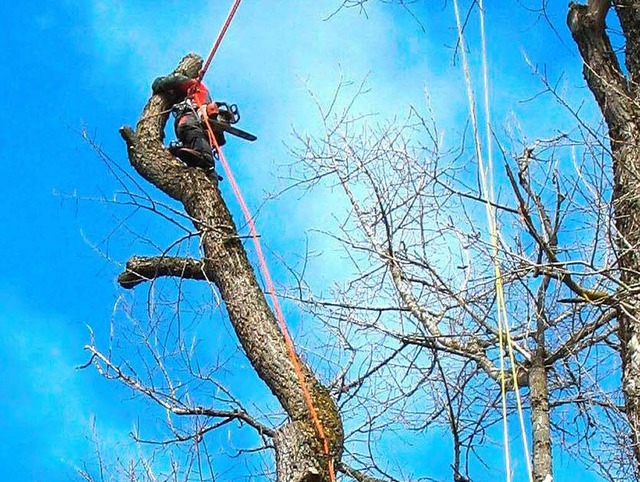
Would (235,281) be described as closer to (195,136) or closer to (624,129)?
(195,136)

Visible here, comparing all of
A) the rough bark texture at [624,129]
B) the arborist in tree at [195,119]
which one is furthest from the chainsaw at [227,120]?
the rough bark texture at [624,129]

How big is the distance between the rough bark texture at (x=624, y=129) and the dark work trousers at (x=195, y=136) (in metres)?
1.82

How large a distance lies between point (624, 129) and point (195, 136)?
2.00m

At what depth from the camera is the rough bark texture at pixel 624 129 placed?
411 cm

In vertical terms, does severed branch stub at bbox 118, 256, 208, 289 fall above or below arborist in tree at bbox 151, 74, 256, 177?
below

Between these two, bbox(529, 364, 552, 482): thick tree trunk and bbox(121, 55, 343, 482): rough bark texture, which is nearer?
bbox(529, 364, 552, 482): thick tree trunk

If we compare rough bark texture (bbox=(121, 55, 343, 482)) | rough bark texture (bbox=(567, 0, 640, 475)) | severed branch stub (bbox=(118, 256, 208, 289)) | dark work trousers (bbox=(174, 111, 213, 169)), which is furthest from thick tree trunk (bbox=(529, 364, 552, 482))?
dark work trousers (bbox=(174, 111, 213, 169))

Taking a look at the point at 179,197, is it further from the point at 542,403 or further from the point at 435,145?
the point at 542,403

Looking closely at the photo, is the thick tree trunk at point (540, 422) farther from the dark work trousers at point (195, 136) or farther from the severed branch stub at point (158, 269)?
the dark work trousers at point (195, 136)

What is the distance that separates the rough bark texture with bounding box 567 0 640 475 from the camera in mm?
4105

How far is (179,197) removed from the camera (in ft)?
16.3

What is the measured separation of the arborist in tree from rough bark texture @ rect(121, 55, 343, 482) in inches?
2.4

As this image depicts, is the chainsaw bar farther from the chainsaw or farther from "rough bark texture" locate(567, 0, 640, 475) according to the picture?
"rough bark texture" locate(567, 0, 640, 475)

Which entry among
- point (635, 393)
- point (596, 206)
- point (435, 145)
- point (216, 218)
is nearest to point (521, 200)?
point (596, 206)
